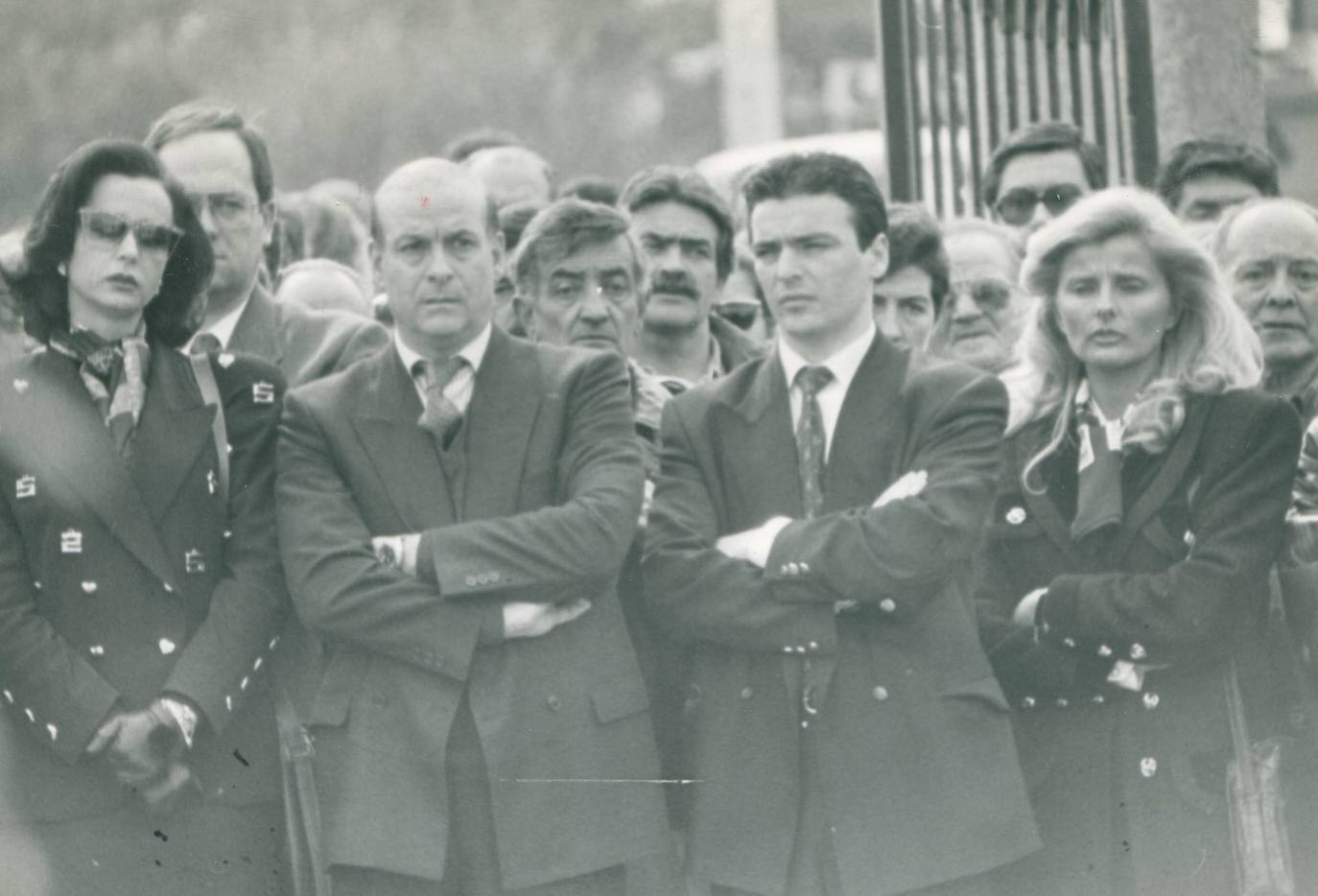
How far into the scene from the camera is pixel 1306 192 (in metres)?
16.9

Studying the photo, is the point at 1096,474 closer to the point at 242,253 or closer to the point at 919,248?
the point at 919,248

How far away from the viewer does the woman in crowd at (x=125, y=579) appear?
17.2 feet

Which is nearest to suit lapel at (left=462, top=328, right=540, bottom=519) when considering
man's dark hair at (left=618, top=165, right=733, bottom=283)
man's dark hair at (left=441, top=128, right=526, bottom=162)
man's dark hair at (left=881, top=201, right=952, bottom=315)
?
man's dark hair at (left=618, top=165, right=733, bottom=283)

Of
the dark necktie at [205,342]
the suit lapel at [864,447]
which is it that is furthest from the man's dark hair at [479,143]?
the suit lapel at [864,447]

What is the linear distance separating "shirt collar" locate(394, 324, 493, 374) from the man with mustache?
0.88m

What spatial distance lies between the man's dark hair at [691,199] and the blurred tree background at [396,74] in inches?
424

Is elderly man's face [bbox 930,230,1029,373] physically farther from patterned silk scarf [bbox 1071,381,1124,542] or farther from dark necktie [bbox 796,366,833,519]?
dark necktie [bbox 796,366,833,519]

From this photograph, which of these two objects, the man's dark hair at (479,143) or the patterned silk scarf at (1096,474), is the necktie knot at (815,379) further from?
the man's dark hair at (479,143)

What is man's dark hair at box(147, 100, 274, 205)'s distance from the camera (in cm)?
655

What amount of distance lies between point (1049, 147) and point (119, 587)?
3885 millimetres

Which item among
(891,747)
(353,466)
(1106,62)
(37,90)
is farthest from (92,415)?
(37,90)

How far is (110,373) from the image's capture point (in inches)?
215

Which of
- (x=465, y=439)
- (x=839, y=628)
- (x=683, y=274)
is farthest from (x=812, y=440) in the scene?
(x=683, y=274)

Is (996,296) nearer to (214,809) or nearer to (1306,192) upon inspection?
(214,809)
